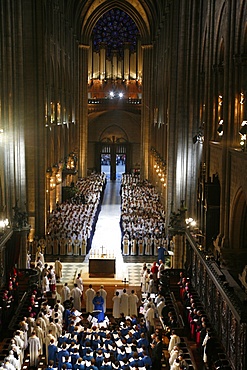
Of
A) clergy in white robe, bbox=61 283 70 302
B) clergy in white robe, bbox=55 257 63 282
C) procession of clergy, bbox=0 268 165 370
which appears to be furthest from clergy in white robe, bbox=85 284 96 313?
clergy in white robe, bbox=55 257 63 282

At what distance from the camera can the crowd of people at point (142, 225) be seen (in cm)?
3077

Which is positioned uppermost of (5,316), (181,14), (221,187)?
(181,14)

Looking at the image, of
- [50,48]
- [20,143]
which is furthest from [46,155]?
[50,48]

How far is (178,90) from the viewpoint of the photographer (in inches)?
1171

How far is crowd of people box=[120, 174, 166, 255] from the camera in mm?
30766

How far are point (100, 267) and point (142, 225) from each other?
7790 mm

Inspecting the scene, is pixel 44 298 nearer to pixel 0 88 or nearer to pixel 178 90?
pixel 0 88

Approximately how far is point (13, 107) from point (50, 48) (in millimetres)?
12059

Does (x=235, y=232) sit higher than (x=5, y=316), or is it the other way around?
(x=235, y=232)

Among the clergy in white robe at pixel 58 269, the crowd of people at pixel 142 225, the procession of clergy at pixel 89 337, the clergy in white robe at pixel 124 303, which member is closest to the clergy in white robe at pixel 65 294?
the procession of clergy at pixel 89 337

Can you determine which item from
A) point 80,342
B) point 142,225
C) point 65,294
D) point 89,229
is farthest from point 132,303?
point 142,225

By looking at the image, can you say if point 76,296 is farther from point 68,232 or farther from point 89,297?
point 68,232

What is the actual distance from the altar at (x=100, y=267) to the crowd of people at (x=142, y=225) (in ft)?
13.9

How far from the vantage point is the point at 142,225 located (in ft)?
111
